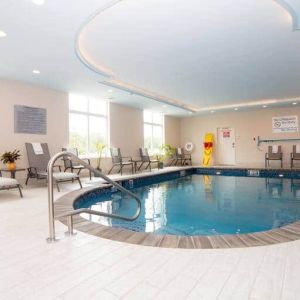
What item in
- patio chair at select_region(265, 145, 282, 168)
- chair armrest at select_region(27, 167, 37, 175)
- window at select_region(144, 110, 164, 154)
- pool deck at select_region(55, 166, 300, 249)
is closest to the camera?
pool deck at select_region(55, 166, 300, 249)

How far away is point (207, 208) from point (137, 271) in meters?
3.11

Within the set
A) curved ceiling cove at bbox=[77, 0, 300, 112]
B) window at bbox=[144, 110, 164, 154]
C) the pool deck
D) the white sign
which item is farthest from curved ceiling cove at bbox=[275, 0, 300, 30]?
the white sign

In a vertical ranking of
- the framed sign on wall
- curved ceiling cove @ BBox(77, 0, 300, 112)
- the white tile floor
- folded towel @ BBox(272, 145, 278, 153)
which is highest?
curved ceiling cove @ BBox(77, 0, 300, 112)

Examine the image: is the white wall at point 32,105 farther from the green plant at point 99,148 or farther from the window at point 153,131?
the window at point 153,131

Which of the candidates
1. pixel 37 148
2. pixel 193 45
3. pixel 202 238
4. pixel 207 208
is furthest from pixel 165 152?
pixel 202 238

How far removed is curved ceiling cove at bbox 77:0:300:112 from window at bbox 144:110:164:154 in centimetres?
354

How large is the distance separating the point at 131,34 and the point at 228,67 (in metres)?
2.52

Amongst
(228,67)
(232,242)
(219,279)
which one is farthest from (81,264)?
(228,67)

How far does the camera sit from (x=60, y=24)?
3.32 m

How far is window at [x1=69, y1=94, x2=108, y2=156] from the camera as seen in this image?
25.0 ft

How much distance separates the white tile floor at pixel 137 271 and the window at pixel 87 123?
5579 mm

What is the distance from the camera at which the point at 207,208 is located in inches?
180

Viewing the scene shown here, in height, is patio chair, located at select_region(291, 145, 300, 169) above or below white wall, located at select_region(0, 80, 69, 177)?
below

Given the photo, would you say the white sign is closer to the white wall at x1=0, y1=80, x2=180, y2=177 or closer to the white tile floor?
the white wall at x1=0, y1=80, x2=180, y2=177
